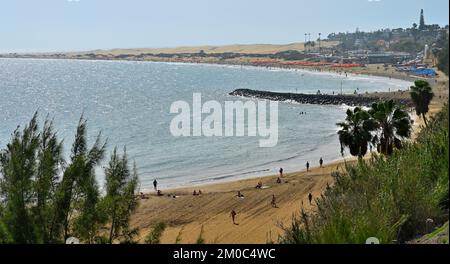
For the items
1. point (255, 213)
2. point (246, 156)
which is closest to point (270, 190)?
point (255, 213)

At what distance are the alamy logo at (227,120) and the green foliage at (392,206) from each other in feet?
118

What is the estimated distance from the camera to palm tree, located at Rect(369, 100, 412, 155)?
76.8 feet

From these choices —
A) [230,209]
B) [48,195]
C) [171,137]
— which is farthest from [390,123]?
[171,137]

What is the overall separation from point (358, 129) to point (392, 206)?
14.4 metres

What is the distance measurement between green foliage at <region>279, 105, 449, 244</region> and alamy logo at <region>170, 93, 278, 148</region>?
118 ft

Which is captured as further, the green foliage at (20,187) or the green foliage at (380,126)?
the green foliage at (380,126)

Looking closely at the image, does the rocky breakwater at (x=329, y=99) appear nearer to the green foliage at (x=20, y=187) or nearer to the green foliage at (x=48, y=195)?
the green foliage at (x=48, y=195)

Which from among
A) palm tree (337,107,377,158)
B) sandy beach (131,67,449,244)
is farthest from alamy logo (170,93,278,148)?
palm tree (337,107,377,158)

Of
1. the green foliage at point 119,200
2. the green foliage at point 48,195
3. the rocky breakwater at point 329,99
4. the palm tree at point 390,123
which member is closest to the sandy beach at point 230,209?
the palm tree at point 390,123

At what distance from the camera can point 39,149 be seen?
37.0 feet

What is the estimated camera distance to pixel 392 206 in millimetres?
10273

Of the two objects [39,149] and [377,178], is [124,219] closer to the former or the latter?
[39,149]

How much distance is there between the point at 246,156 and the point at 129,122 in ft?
90.1

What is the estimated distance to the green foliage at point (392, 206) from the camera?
26.7 ft
